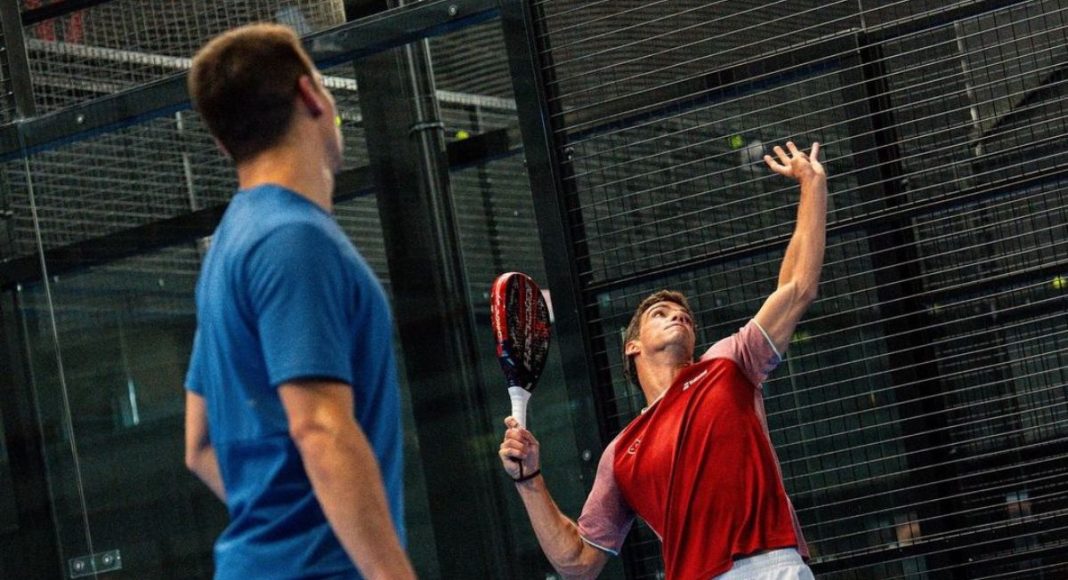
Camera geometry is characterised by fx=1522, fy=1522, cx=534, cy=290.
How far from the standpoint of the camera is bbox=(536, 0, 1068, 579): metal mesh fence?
4758 mm

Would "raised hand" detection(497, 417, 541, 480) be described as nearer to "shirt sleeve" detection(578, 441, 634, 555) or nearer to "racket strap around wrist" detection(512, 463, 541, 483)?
"racket strap around wrist" detection(512, 463, 541, 483)

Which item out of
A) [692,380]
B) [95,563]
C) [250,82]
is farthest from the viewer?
[95,563]

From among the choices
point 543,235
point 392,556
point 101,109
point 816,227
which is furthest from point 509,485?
point 392,556

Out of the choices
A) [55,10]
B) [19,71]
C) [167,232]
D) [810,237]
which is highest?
[55,10]

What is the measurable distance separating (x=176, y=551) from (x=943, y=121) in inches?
123

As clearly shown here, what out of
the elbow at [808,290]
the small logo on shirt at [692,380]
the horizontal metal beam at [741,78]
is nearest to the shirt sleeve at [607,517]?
the small logo on shirt at [692,380]

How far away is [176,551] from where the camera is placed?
5.63 meters

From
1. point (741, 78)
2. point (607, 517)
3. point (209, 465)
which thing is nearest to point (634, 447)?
point (607, 517)

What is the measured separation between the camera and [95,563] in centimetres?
571

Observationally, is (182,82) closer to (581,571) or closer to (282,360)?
(581,571)

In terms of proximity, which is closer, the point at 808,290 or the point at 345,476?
the point at 345,476

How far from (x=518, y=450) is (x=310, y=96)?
88.1 inches

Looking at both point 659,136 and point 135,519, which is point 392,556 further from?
point 135,519

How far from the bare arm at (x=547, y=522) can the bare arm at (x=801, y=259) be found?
0.77 meters
